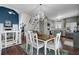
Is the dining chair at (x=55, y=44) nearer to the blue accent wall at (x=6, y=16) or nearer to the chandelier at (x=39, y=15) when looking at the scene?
the chandelier at (x=39, y=15)

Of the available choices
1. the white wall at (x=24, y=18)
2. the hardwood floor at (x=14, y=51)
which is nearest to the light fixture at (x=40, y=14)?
the white wall at (x=24, y=18)

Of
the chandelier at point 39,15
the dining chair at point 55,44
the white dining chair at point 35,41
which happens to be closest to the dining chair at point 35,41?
the white dining chair at point 35,41

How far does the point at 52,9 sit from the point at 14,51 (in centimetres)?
99

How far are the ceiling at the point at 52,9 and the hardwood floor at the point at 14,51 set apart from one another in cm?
64

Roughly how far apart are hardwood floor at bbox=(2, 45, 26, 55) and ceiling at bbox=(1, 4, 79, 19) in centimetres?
64

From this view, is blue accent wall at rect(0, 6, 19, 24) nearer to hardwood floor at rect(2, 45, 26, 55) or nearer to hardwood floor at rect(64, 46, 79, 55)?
hardwood floor at rect(2, 45, 26, 55)

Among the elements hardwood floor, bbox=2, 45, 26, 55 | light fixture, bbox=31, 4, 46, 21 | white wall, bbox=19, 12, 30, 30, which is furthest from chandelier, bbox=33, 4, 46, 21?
hardwood floor, bbox=2, 45, 26, 55

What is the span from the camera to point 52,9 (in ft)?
6.19

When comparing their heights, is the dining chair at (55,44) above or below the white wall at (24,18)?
below

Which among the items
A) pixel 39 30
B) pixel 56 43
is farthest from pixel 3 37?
pixel 56 43

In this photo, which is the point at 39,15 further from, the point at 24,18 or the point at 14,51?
the point at 14,51

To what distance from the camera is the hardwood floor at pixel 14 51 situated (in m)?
1.87

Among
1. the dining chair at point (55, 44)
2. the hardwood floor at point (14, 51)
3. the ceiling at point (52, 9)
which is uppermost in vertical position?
the ceiling at point (52, 9)
